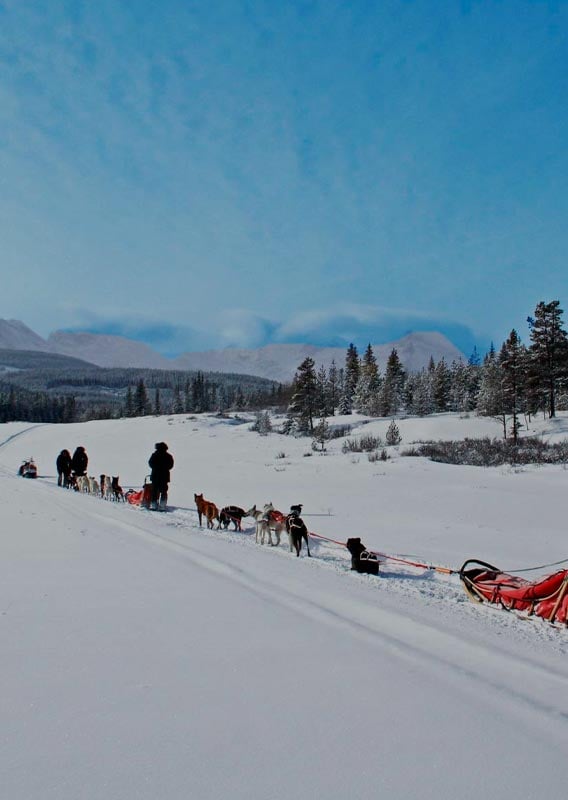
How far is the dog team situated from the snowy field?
0.35m

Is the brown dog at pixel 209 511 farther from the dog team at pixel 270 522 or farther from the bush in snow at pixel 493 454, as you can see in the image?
the bush in snow at pixel 493 454

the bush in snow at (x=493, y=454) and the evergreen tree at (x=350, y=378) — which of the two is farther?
the evergreen tree at (x=350, y=378)

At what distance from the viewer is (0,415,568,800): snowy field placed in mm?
2062

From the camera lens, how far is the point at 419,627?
3.96 m

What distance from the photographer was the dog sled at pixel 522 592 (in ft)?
14.2

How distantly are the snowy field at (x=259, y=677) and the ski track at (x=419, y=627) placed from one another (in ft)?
0.07

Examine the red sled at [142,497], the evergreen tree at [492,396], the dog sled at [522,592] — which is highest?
the evergreen tree at [492,396]

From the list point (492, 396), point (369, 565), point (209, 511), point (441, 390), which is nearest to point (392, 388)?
point (441, 390)

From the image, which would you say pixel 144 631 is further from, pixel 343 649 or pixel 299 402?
pixel 299 402

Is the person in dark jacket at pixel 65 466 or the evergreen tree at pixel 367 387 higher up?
the evergreen tree at pixel 367 387

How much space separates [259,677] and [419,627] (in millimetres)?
1588

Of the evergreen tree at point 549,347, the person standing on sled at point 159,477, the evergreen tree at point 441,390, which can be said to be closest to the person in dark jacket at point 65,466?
the person standing on sled at point 159,477

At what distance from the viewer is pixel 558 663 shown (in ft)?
11.2

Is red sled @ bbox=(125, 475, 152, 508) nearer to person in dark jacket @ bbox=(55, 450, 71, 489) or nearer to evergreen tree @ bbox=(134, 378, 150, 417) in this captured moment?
person in dark jacket @ bbox=(55, 450, 71, 489)
